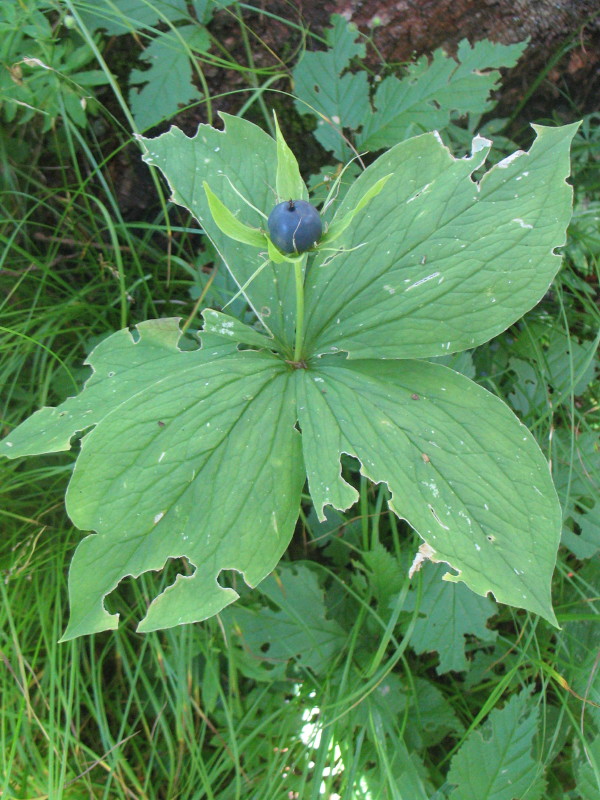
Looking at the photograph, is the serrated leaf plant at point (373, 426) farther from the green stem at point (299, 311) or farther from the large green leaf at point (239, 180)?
the large green leaf at point (239, 180)

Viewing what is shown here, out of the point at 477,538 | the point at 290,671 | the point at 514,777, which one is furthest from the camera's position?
the point at 290,671

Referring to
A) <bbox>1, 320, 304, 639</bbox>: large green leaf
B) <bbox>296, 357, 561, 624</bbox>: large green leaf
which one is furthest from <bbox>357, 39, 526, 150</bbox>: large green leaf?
<bbox>1, 320, 304, 639</bbox>: large green leaf

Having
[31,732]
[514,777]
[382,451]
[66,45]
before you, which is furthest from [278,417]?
[66,45]

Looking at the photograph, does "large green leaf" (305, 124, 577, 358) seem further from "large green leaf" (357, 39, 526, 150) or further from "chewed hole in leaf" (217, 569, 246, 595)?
"chewed hole in leaf" (217, 569, 246, 595)

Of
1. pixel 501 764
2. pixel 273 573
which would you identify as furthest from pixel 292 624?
pixel 501 764

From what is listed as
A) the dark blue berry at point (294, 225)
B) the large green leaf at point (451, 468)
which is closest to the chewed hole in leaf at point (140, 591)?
the large green leaf at point (451, 468)

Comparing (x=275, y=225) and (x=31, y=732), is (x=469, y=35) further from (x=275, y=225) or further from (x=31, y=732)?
(x=31, y=732)
